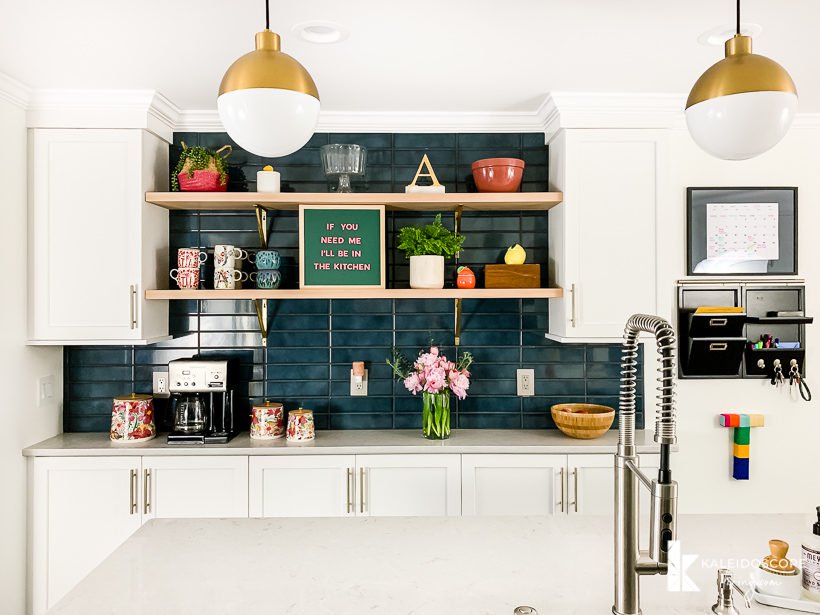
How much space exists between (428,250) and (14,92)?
1830mm

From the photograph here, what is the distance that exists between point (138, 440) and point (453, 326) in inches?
60.6

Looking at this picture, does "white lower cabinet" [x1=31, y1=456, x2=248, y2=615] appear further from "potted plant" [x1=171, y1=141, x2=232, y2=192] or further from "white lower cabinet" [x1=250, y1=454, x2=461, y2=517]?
"potted plant" [x1=171, y1=141, x2=232, y2=192]

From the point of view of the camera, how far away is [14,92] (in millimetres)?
2682

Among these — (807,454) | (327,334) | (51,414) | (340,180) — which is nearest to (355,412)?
(327,334)

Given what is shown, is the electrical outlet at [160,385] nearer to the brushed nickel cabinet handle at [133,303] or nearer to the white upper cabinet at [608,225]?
the brushed nickel cabinet handle at [133,303]

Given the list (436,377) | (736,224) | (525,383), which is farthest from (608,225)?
(436,377)

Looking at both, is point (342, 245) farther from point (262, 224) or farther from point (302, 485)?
point (302, 485)

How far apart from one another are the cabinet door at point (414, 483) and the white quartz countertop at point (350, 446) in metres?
0.04

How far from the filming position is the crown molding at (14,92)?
8.57 ft

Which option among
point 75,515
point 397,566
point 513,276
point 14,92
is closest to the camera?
point 397,566

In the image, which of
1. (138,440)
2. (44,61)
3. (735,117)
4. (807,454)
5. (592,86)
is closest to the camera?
(735,117)

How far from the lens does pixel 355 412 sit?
319 centimetres

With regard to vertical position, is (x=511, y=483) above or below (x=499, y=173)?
below

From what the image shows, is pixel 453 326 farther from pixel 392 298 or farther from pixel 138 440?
pixel 138 440
